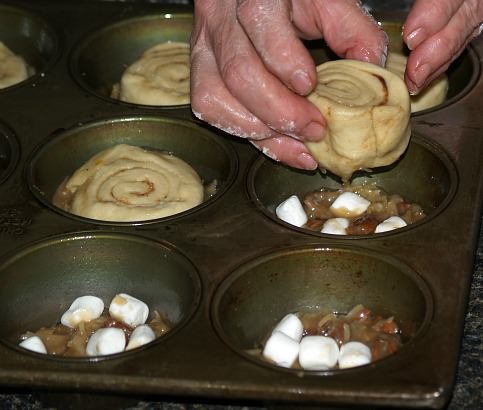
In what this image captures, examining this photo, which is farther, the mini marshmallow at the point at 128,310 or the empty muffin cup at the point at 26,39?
the empty muffin cup at the point at 26,39

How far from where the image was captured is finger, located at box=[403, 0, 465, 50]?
349 cm

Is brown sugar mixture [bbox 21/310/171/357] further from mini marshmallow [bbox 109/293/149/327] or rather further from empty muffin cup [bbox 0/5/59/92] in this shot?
empty muffin cup [bbox 0/5/59/92]

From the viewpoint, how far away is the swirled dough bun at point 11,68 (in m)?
4.71

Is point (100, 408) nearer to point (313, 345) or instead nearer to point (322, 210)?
point (313, 345)

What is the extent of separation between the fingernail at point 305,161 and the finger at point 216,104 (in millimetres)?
148

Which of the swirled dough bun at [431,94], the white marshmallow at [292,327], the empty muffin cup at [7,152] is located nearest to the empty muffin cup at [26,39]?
the empty muffin cup at [7,152]

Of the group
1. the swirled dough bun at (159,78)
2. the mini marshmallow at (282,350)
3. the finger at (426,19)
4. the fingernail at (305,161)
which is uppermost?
the finger at (426,19)

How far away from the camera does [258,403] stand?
324 cm

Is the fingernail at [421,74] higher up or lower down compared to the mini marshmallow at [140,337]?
higher up

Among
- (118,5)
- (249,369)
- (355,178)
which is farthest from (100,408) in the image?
(118,5)

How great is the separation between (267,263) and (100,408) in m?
0.72

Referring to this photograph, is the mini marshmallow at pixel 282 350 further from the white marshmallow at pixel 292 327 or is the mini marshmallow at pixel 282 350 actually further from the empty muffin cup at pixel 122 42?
the empty muffin cup at pixel 122 42

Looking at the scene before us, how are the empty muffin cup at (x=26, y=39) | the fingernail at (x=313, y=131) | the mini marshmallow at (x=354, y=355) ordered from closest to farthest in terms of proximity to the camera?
the mini marshmallow at (x=354, y=355) → the fingernail at (x=313, y=131) → the empty muffin cup at (x=26, y=39)

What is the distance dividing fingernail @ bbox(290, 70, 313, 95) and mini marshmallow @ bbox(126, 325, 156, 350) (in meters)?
0.92
